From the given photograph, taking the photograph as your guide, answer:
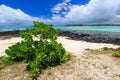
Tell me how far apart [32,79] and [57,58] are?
2390 millimetres

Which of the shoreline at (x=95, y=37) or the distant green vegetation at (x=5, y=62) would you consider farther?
the shoreline at (x=95, y=37)

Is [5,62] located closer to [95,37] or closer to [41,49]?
[41,49]

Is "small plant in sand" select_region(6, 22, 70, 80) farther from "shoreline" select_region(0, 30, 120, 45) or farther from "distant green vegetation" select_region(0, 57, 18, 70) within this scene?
"shoreline" select_region(0, 30, 120, 45)

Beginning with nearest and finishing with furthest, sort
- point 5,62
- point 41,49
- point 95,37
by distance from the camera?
point 41,49 → point 5,62 → point 95,37

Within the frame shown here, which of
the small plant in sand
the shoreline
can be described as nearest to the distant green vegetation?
the small plant in sand

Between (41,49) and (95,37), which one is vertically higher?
(41,49)

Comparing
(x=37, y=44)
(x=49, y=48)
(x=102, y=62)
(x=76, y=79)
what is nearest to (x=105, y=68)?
(x=102, y=62)

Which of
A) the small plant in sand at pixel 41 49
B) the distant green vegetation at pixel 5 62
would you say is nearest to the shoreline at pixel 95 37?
the small plant in sand at pixel 41 49

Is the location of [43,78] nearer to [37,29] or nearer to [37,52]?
[37,52]

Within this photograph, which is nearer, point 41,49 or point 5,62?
point 41,49

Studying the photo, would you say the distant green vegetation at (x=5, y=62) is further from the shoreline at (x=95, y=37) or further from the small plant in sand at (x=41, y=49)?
the shoreline at (x=95, y=37)

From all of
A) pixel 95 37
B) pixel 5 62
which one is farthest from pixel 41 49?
pixel 95 37

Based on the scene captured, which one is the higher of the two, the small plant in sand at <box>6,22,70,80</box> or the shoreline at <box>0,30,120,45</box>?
the small plant in sand at <box>6,22,70,80</box>

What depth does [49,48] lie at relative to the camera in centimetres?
1186
